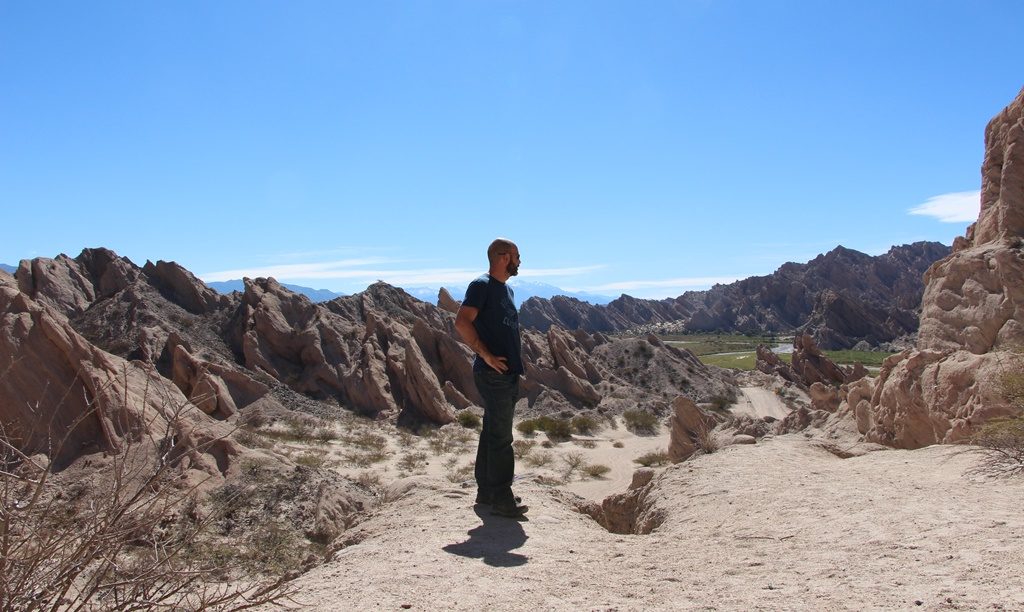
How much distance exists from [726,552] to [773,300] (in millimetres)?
158662

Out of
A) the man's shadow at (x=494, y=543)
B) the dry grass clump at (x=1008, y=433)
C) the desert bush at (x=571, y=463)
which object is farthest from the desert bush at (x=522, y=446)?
the man's shadow at (x=494, y=543)

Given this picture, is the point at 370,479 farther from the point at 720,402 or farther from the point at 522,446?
the point at 720,402

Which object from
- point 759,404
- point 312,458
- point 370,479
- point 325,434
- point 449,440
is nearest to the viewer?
point 370,479

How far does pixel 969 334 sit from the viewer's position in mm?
12664

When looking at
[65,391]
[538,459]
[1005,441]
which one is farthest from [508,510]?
[538,459]

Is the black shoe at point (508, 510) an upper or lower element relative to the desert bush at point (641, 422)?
upper

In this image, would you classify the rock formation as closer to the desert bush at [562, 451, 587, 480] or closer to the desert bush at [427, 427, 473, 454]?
the desert bush at [562, 451, 587, 480]

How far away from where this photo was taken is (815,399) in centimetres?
2630

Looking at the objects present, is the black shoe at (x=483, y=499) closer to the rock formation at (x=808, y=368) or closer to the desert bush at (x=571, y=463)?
the desert bush at (x=571, y=463)

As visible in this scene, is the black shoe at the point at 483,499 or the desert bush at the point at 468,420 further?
the desert bush at the point at 468,420

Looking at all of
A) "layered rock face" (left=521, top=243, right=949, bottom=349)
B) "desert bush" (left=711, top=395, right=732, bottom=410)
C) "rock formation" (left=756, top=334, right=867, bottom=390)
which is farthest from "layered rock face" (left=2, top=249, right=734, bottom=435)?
"layered rock face" (left=521, top=243, right=949, bottom=349)

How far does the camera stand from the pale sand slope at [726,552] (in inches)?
148

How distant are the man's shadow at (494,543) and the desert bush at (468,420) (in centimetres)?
2186

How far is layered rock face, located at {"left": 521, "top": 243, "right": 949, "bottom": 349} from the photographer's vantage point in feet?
471
